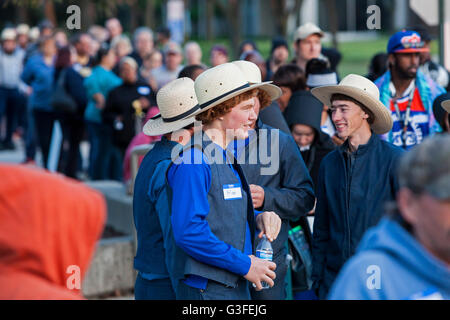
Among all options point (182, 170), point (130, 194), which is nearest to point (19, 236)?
point (182, 170)

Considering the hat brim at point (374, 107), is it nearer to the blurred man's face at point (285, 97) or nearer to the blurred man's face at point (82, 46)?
the blurred man's face at point (285, 97)

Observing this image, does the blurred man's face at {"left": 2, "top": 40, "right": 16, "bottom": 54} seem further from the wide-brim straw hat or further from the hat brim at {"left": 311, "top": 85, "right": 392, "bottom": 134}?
the wide-brim straw hat

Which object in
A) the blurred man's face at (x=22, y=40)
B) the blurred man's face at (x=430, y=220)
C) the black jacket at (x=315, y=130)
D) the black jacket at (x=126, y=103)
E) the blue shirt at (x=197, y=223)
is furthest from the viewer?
the blurred man's face at (x=22, y=40)

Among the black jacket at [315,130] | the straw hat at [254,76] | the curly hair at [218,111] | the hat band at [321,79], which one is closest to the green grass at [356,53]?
the hat band at [321,79]

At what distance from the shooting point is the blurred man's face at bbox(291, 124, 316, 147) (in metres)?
6.18

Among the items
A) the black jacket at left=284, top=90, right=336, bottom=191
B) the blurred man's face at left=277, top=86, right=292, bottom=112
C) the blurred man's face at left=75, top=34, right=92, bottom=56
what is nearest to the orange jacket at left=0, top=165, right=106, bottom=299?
the black jacket at left=284, top=90, right=336, bottom=191

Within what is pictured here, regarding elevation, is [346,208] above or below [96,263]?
above

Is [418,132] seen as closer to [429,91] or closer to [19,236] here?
[429,91]

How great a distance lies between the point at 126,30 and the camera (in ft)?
197

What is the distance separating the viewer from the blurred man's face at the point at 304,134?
6180 millimetres

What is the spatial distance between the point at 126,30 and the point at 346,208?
187 feet

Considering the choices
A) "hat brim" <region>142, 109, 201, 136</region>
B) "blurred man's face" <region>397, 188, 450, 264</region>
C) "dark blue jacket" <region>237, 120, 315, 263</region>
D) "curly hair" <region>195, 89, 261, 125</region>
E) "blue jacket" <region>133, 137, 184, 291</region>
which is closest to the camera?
"blurred man's face" <region>397, 188, 450, 264</region>

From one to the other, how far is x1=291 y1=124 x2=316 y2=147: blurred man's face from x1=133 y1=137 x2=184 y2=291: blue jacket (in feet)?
6.41

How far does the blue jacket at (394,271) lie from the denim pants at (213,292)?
1.54 meters
